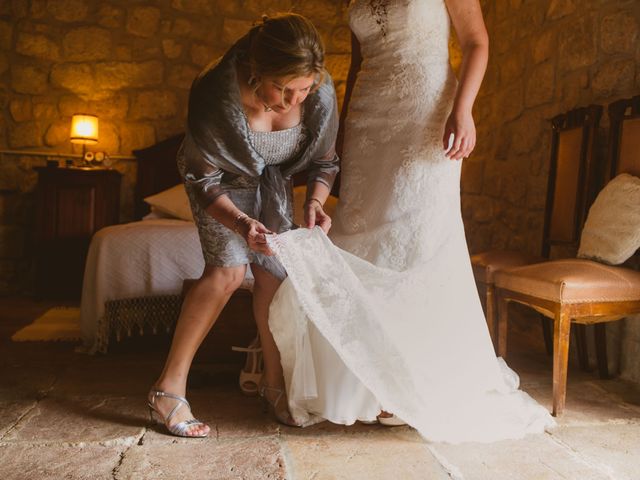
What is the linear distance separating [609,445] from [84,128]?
4262mm

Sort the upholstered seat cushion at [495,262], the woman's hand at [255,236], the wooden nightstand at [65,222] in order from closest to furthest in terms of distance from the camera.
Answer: the woman's hand at [255,236], the upholstered seat cushion at [495,262], the wooden nightstand at [65,222]

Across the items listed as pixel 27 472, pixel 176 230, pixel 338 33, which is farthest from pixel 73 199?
pixel 27 472

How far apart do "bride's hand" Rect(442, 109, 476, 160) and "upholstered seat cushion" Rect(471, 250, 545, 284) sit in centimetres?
94

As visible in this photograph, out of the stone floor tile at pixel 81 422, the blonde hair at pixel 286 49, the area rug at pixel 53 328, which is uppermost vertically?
the blonde hair at pixel 286 49

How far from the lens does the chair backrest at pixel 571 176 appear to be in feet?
9.45

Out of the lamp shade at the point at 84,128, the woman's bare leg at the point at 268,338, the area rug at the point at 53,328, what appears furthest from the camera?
the lamp shade at the point at 84,128

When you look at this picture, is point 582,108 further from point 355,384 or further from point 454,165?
point 355,384

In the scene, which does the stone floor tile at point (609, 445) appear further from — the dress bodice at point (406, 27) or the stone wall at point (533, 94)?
the dress bodice at point (406, 27)

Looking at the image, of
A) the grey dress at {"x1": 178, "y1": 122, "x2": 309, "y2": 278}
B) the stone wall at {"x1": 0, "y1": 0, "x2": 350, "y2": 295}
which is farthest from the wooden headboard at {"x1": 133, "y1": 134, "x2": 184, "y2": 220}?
the grey dress at {"x1": 178, "y1": 122, "x2": 309, "y2": 278}

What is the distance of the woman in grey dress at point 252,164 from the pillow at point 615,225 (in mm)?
1161

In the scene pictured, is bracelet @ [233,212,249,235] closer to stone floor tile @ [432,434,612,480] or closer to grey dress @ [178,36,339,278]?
grey dress @ [178,36,339,278]

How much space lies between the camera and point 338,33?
17.5ft

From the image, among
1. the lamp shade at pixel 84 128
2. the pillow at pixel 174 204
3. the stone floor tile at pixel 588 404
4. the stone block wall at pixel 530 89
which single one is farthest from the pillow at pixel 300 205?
the lamp shade at pixel 84 128

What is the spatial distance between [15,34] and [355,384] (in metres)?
4.48
